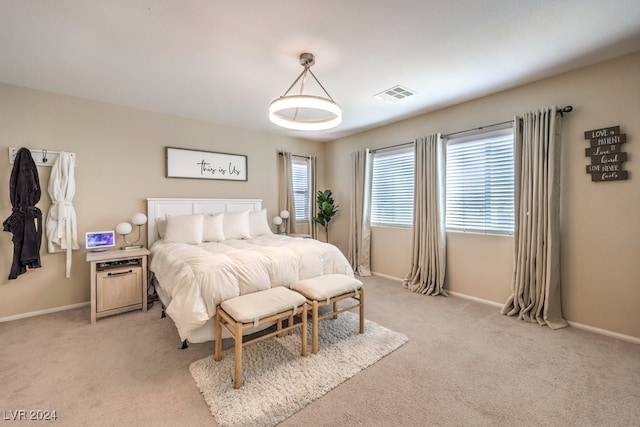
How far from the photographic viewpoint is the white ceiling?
1.90 metres

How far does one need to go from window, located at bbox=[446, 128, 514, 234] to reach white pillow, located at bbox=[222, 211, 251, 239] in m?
2.86

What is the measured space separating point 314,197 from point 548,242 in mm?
3676

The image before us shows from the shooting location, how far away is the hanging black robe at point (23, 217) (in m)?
2.90

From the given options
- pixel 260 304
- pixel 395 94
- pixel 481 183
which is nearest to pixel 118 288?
pixel 260 304

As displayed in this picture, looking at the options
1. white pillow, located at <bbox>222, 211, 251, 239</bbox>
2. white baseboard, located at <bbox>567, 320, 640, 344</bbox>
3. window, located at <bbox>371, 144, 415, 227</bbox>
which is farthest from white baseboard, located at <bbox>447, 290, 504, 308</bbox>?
white pillow, located at <bbox>222, 211, 251, 239</bbox>

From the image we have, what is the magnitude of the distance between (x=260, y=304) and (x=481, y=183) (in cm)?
308

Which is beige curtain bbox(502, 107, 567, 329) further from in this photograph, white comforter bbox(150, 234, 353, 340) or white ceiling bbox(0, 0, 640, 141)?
white comforter bbox(150, 234, 353, 340)

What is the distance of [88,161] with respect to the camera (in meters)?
3.42

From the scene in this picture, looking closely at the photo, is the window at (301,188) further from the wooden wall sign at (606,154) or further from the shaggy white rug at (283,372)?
the wooden wall sign at (606,154)

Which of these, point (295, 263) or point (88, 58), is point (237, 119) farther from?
point (295, 263)

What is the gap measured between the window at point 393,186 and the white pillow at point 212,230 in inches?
102

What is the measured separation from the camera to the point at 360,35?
2193 millimetres

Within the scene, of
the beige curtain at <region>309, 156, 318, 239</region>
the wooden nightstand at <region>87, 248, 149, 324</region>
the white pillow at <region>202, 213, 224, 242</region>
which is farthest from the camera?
the beige curtain at <region>309, 156, 318, 239</region>

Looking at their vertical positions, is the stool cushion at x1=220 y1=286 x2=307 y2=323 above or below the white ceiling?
below
